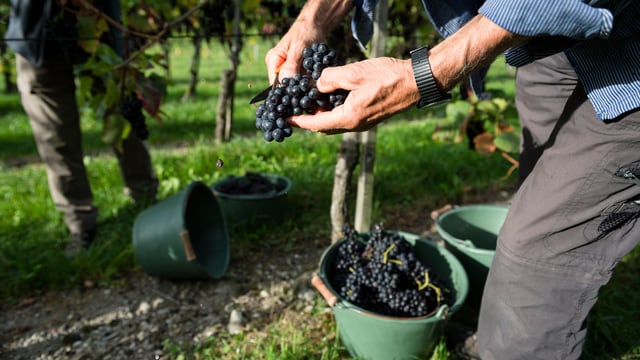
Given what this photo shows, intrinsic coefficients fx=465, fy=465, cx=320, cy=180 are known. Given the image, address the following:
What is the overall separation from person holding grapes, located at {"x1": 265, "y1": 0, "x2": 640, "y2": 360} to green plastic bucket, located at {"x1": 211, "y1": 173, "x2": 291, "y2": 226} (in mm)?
1529

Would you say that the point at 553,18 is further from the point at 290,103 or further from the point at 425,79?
the point at 290,103

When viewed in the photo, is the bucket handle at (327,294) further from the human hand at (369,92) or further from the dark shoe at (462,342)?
the human hand at (369,92)

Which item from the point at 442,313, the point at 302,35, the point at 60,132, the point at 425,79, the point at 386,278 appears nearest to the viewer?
the point at 425,79

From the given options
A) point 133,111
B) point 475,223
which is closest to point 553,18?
point 475,223

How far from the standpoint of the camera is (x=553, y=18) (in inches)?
36.1

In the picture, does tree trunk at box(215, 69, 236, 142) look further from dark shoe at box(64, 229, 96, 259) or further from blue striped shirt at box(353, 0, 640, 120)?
blue striped shirt at box(353, 0, 640, 120)

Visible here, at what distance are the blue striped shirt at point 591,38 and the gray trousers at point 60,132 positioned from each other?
95.8 inches

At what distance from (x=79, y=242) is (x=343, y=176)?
65.4 inches

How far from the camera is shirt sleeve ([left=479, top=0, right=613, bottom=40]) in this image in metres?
0.91

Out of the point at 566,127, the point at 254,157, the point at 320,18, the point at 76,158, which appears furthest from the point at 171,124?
the point at 566,127

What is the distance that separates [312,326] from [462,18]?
1.46m

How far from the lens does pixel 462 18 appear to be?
1.58 metres

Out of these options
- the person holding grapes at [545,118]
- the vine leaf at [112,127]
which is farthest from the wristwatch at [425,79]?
the vine leaf at [112,127]

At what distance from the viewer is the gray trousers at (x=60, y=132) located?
2.59 meters
